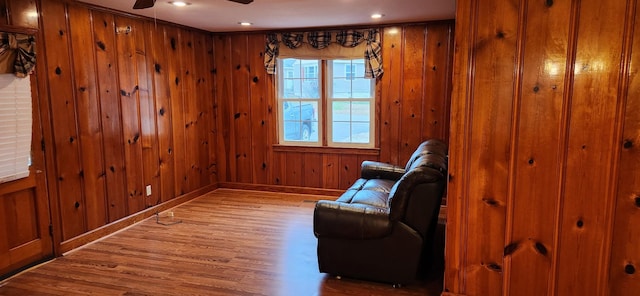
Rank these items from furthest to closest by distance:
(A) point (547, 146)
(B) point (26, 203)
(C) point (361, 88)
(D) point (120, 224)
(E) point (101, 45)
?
(C) point (361, 88) < (D) point (120, 224) < (E) point (101, 45) < (B) point (26, 203) < (A) point (547, 146)

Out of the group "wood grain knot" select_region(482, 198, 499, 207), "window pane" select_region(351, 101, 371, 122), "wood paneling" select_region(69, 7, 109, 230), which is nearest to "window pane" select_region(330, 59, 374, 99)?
"window pane" select_region(351, 101, 371, 122)

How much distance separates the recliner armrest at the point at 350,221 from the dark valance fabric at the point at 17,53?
8.14 ft

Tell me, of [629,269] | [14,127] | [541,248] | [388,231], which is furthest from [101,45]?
[629,269]

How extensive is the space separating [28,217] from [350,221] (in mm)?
2611

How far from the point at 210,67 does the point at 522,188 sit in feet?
14.6

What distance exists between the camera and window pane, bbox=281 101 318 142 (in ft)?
18.1

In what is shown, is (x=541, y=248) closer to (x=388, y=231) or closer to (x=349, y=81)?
(x=388, y=231)

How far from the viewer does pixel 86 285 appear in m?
3.01

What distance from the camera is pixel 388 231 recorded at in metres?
2.80

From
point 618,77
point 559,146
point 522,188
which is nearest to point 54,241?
point 522,188

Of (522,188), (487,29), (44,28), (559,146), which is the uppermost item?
(44,28)

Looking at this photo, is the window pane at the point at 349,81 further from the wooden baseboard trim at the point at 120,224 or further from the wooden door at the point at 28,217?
the wooden door at the point at 28,217

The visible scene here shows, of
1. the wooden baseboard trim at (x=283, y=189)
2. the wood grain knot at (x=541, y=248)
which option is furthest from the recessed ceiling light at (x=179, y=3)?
the wood grain knot at (x=541, y=248)

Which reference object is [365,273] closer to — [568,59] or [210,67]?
[568,59]
